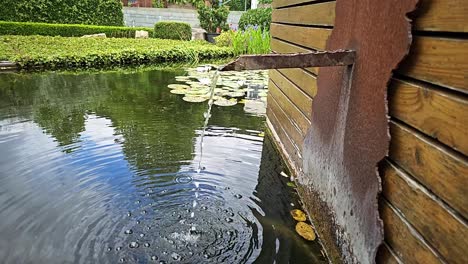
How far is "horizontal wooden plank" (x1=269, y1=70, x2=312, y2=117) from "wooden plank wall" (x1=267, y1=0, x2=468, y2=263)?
3.26 ft

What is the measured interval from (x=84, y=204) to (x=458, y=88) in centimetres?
198

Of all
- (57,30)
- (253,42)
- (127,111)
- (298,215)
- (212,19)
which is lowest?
(298,215)

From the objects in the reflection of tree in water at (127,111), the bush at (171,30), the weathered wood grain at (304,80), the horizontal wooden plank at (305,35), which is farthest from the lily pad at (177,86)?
the bush at (171,30)

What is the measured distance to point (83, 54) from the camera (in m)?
7.51

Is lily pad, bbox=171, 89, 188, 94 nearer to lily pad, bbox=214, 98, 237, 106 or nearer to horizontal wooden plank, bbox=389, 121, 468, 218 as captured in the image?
lily pad, bbox=214, 98, 237, 106

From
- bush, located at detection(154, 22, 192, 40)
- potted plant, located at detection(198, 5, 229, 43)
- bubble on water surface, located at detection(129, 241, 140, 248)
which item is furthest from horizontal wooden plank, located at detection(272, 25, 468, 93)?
bush, located at detection(154, 22, 192, 40)

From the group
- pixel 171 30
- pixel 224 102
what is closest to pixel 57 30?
pixel 171 30

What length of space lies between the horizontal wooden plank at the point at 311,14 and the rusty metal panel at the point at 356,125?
0.13 meters

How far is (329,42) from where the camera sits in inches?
69.4

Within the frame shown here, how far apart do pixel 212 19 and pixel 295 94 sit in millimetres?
13603

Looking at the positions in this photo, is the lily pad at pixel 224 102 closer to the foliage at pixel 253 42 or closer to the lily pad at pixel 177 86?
the lily pad at pixel 177 86

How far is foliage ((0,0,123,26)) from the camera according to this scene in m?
12.3

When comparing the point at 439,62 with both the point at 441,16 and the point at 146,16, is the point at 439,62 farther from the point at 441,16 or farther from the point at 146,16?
the point at 146,16

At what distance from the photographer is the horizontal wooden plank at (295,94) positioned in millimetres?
2111
